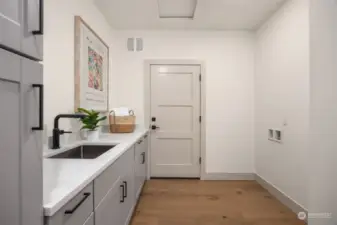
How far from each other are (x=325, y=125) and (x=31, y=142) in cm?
274

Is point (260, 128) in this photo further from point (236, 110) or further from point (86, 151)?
point (86, 151)

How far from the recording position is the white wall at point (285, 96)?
290cm

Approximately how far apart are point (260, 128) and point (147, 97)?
6.39 feet

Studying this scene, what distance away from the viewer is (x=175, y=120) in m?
4.63

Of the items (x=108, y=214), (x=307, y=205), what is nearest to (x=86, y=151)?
(x=108, y=214)

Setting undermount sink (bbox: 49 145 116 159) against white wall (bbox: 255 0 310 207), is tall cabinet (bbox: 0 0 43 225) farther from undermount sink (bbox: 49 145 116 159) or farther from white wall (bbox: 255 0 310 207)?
white wall (bbox: 255 0 310 207)

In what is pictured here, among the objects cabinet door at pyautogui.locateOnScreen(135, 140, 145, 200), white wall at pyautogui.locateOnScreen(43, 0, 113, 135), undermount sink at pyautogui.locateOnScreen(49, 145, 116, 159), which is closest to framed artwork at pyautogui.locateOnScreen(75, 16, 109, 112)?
white wall at pyautogui.locateOnScreen(43, 0, 113, 135)

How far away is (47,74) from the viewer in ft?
7.25

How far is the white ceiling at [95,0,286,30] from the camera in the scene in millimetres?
3404

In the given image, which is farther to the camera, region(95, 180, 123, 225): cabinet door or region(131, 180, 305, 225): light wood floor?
region(131, 180, 305, 225): light wood floor

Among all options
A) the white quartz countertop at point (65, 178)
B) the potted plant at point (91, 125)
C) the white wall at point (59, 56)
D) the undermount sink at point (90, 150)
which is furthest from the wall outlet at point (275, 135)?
the white wall at point (59, 56)

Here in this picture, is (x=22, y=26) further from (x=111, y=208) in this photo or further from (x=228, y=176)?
(x=228, y=176)

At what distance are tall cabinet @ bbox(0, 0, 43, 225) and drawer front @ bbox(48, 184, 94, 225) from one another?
114mm

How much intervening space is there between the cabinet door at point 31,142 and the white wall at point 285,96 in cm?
271
